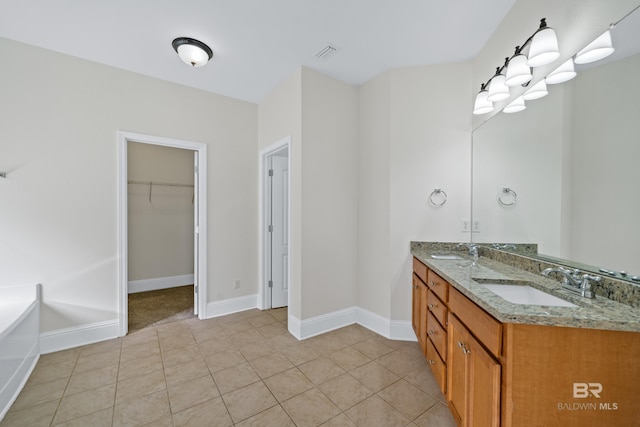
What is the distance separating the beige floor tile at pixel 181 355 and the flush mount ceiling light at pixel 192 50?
261 centimetres

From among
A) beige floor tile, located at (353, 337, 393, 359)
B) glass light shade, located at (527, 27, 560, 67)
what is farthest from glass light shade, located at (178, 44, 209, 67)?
beige floor tile, located at (353, 337, 393, 359)

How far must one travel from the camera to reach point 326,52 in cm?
234

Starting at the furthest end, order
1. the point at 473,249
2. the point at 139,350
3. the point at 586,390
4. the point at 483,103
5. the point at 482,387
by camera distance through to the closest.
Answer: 1. the point at 139,350
2. the point at 473,249
3. the point at 483,103
4. the point at 482,387
5. the point at 586,390

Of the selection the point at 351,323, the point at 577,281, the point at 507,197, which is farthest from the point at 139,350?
the point at 507,197

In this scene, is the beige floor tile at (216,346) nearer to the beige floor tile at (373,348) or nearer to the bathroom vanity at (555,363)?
the beige floor tile at (373,348)

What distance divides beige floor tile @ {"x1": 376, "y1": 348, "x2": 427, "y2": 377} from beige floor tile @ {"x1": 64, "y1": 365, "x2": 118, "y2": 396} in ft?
6.93

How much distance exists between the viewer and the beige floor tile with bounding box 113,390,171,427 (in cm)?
155

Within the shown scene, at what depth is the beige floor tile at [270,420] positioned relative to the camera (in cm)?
153

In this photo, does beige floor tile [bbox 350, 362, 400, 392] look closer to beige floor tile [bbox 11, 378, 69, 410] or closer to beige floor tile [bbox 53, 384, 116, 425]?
beige floor tile [bbox 53, 384, 116, 425]

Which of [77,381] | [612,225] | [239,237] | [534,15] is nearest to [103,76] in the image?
[239,237]

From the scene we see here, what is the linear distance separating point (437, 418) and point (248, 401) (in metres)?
1.21

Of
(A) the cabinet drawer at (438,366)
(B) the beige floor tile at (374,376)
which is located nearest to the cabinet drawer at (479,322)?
(A) the cabinet drawer at (438,366)

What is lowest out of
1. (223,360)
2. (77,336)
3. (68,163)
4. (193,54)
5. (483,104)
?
(223,360)

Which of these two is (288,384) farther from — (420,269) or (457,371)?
(420,269)
